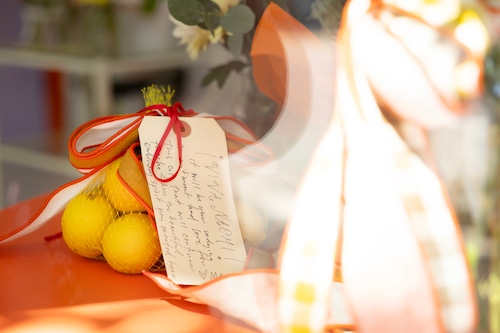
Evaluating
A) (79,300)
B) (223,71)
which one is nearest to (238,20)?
(223,71)

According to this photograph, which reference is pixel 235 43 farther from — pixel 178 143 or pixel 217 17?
pixel 178 143

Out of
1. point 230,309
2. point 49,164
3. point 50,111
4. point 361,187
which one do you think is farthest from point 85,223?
point 50,111

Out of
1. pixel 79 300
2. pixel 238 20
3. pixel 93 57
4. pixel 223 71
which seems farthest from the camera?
pixel 93 57

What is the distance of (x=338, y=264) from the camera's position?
1.48ft

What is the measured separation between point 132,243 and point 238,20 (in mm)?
288

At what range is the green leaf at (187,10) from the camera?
748mm

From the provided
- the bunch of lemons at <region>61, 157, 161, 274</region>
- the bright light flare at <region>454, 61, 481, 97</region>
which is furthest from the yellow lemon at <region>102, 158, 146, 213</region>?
the bright light flare at <region>454, 61, 481, 97</region>

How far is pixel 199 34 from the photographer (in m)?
0.82

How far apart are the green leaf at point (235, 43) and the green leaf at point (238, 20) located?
0.02 metres

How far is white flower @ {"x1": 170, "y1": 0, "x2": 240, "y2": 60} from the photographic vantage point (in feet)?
2.56

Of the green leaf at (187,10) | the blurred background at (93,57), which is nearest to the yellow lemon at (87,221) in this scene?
→ the green leaf at (187,10)

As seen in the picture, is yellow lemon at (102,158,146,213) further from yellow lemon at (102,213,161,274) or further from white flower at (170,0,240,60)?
white flower at (170,0,240,60)

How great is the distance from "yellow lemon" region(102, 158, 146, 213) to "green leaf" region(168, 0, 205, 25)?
0.22 meters

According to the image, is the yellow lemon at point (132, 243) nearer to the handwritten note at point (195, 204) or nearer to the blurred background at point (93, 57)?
the handwritten note at point (195, 204)
